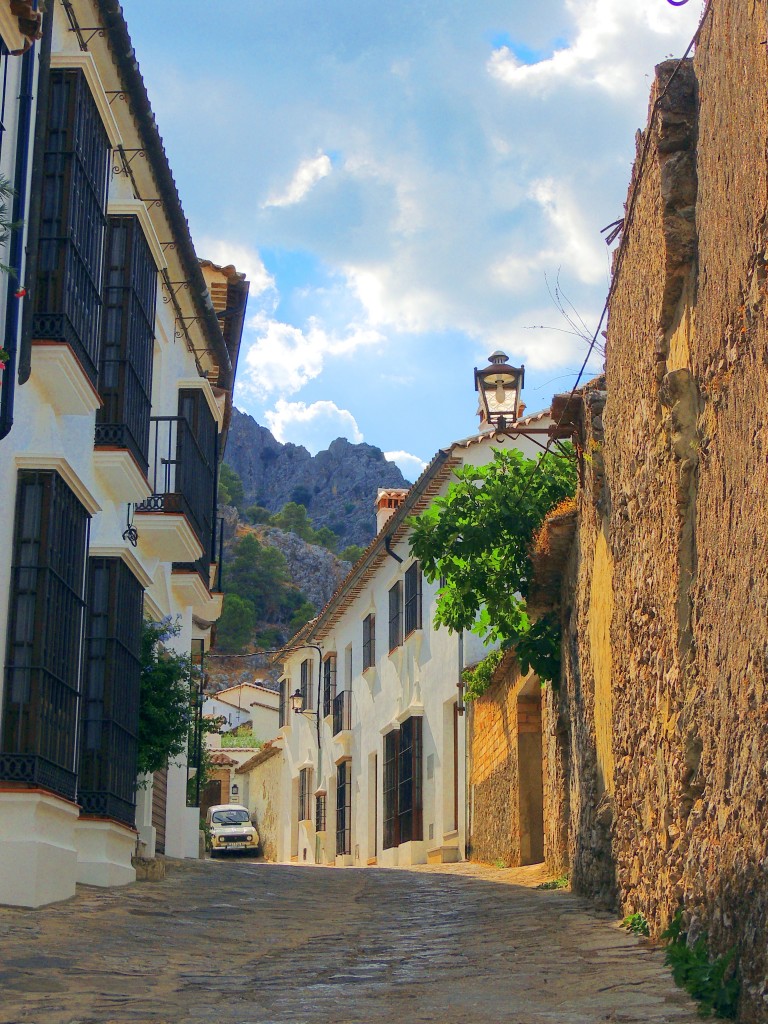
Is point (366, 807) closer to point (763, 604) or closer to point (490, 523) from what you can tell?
point (490, 523)

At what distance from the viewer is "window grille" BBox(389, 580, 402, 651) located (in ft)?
80.5

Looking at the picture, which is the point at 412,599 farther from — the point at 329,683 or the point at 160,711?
the point at 160,711

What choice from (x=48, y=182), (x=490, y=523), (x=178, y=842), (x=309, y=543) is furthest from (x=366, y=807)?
(x=309, y=543)

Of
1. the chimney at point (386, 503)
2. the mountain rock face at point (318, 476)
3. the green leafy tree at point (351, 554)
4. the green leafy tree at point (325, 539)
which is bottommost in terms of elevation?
the chimney at point (386, 503)

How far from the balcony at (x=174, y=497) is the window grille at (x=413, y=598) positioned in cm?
805

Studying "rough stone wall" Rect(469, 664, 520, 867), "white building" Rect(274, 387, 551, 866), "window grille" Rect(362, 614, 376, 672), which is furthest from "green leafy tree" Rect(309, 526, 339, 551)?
"rough stone wall" Rect(469, 664, 520, 867)

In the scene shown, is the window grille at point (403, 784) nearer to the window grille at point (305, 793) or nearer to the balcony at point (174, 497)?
the window grille at point (305, 793)

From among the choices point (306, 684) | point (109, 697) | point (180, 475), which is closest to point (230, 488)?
point (306, 684)

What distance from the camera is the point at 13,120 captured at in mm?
8984

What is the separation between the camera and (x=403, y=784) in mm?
23547

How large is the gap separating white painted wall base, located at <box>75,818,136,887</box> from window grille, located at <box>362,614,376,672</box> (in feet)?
50.6

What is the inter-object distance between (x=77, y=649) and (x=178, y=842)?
8.42 metres

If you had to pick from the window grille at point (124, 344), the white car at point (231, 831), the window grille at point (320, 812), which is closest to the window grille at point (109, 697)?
the window grille at point (124, 344)

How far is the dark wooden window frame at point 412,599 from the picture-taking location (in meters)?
22.9
